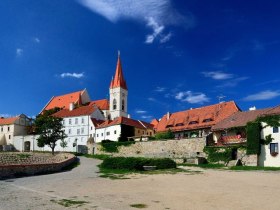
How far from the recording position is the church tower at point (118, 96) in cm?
8538

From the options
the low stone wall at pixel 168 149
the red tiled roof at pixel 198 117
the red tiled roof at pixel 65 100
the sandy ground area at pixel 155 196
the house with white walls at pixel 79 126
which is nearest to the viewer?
the sandy ground area at pixel 155 196

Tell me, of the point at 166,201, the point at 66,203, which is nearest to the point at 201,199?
the point at 166,201

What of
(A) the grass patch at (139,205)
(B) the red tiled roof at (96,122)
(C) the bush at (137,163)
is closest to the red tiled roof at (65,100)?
(B) the red tiled roof at (96,122)

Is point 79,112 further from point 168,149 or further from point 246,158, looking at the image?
point 246,158

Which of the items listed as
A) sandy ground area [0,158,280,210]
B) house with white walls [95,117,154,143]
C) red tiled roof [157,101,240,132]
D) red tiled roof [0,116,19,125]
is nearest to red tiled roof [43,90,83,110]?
red tiled roof [0,116,19,125]

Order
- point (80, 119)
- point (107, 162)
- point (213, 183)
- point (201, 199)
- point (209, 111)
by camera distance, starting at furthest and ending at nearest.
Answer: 1. point (80, 119)
2. point (209, 111)
3. point (107, 162)
4. point (213, 183)
5. point (201, 199)

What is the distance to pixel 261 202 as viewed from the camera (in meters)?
16.3

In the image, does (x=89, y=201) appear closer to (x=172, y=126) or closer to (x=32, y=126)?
(x=172, y=126)

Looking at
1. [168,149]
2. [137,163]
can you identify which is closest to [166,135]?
[168,149]

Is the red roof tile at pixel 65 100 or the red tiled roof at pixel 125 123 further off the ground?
the red roof tile at pixel 65 100

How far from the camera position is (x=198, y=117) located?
5675 cm

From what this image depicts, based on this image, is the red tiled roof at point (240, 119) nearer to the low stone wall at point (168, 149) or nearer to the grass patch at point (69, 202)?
the low stone wall at point (168, 149)

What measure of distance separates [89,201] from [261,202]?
8.04 meters

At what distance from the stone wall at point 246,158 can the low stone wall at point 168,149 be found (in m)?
5.44
